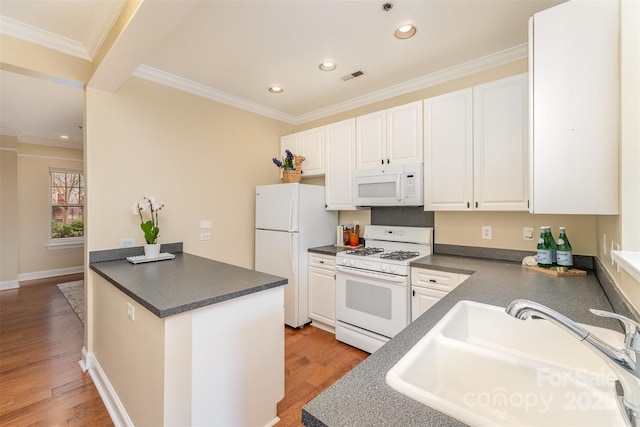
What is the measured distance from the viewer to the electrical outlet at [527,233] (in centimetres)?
235

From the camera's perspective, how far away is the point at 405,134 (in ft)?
9.00

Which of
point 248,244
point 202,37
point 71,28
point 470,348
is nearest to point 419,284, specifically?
point 470,348

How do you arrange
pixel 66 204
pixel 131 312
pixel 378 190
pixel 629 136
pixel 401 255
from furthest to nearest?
1. pixel 66 204
2. pixel 378 190
3. pixel 401 255
4. pixel 131 312
5. pixel 629 136

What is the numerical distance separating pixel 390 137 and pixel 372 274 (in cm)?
133

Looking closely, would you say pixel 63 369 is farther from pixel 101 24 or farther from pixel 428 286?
pixel 428 286

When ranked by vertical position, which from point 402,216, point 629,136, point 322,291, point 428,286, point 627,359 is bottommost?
point 322,291

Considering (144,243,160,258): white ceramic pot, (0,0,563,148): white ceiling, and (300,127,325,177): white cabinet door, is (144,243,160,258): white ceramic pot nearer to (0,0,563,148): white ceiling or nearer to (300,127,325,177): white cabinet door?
(0,0,563,148): white ceiling

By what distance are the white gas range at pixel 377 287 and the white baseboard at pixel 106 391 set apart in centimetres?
177

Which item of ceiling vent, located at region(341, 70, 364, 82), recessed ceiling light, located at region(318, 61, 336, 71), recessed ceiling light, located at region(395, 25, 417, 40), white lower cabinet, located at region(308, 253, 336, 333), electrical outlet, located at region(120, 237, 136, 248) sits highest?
ceiling vent, located at region(341, 70, 364, 82)

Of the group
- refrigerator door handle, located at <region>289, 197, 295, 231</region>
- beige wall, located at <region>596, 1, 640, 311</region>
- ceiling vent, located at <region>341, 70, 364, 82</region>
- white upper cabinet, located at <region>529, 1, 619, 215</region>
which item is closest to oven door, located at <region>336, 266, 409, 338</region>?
refrigerator door handle, located at <region>289, 197, 295, 231</region>

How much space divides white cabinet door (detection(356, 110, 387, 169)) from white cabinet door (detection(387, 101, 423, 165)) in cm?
7

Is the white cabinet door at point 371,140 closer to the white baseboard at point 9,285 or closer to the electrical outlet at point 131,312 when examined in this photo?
the electrical outlet at point 131,312

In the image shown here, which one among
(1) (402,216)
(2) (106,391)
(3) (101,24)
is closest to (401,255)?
(1) (402,216)

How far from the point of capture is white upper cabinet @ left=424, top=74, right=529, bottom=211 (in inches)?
85.3
